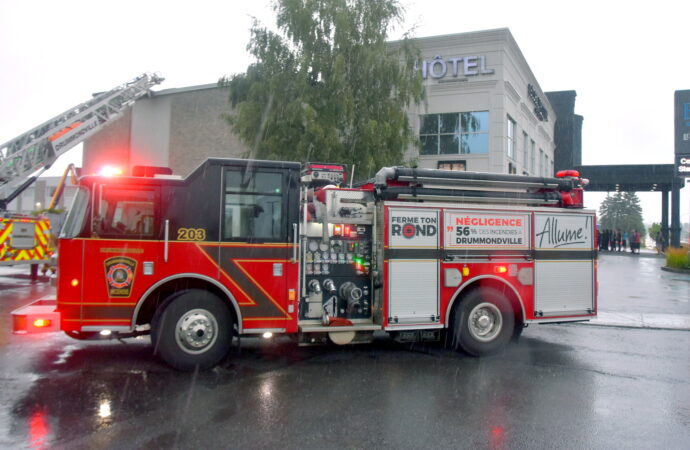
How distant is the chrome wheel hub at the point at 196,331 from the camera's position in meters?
5.95

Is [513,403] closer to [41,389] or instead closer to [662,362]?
[662,362]

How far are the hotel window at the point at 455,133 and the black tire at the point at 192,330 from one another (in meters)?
17.2

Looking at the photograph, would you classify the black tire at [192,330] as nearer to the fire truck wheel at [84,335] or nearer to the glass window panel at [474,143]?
the fire truck wheel at [84,335]

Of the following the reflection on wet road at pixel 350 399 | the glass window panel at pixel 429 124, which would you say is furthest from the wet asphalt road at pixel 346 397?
the glass window panel at pixel 429 124

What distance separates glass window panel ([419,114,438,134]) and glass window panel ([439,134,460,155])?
51cm

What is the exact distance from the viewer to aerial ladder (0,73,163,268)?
1373cm

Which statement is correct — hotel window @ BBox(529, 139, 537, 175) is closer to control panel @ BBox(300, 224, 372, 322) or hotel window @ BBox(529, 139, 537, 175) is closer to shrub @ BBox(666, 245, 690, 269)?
shrub @ BBox(666, 245, 690, 269)

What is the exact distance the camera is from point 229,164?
6203 millimetres

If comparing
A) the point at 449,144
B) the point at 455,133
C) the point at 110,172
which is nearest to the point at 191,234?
the point at 110,172

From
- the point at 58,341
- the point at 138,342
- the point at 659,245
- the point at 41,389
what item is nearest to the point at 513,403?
the point at 41,389

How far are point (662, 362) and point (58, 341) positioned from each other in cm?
865

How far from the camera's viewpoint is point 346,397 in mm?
5340

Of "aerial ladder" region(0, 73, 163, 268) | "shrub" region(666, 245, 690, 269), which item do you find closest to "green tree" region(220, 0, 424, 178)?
"aerial ladder" region(0, 73, 163, 268)

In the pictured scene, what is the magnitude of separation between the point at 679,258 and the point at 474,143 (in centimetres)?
1024
